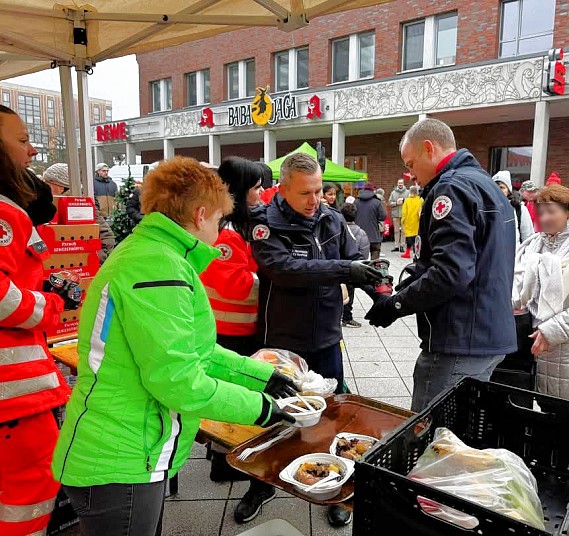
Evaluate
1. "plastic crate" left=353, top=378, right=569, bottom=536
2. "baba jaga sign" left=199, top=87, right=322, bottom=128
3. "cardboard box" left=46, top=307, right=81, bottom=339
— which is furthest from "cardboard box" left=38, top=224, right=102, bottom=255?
"baba jaga sign" left=199, top=87, right=322, bottom=128

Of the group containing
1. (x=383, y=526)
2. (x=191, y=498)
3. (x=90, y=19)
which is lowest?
(x=191, y=498)

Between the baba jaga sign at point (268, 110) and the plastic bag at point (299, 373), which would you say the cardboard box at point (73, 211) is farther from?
the baba jaga sign at point (268, 110)

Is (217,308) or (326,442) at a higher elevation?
(217,308)

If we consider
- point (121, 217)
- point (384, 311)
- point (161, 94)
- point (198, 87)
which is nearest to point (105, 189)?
point (121, 217)

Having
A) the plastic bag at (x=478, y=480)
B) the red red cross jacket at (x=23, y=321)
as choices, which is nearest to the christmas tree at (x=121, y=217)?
the red red cross jacket at (x=23, y=321)

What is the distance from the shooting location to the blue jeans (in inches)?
85.7

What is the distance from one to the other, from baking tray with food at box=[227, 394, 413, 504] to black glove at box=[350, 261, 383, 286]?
56 cm

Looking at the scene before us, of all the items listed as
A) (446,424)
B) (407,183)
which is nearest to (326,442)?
(446,424)

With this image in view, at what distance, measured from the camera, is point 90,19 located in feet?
11.1

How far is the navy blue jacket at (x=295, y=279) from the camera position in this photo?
96.9 inches

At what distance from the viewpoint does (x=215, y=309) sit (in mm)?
2881

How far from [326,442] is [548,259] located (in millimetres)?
1809

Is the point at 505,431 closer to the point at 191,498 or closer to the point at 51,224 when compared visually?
the point at 191,498

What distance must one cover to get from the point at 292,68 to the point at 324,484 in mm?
19614
